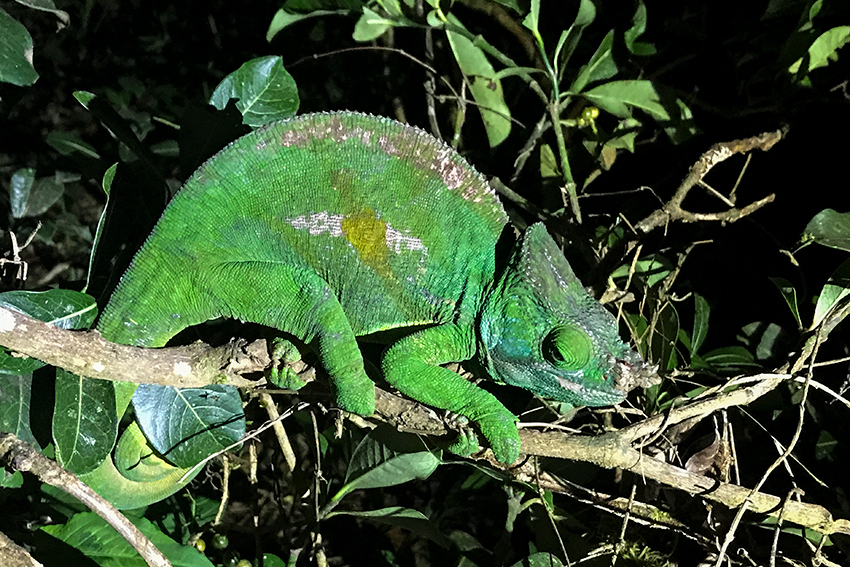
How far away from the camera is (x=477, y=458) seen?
1.32 meters

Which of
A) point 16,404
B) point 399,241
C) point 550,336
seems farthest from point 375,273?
point 16,404

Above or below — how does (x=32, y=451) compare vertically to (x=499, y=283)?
below

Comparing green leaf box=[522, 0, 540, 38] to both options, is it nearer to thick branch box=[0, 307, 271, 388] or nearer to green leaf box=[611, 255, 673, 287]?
green leaf box=[611, 255, 673, 287]

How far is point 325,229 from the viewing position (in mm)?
1370

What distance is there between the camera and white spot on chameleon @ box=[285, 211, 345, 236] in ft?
4.45

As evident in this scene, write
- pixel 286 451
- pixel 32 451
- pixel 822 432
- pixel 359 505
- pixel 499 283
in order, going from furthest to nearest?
1. pixel 359 505
2. pixel 286 451
3. pixel 822 432
4. pixel 499 283
5. pixel 32 451

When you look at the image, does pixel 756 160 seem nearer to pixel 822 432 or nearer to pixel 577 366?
pixel 822 432

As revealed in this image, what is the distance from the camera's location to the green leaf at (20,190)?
194 cm

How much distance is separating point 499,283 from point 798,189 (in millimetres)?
1087

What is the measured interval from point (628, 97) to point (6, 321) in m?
1.70

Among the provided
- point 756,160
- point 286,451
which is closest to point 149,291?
point 286,451

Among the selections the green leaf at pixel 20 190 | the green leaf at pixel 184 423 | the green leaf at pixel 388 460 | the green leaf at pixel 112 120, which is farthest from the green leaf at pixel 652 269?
the green leaf at pixel 20 190

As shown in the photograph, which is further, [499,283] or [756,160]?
[756,160]

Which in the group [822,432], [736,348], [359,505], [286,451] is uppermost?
[736,348]
